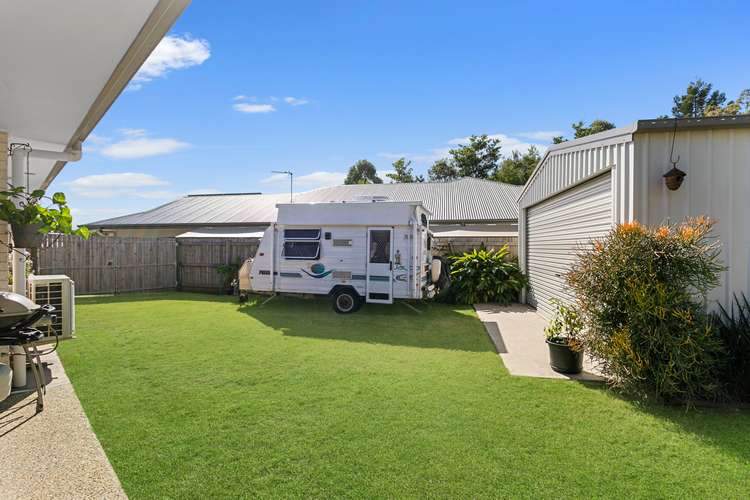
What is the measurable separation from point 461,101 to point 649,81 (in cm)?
564

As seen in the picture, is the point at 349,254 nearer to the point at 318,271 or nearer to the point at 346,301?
the point at 318,271

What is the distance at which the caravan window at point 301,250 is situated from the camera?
9.49 meters

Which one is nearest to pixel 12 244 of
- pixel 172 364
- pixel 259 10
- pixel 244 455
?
pixel 172 364

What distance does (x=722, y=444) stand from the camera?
323cm

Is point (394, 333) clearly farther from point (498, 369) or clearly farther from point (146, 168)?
point (146, 168)

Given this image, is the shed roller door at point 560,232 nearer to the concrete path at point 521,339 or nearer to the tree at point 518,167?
the concrete path at point 521,339

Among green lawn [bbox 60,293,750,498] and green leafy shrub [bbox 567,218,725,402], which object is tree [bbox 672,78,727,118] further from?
green lawn [bbox 60,293,750,498]

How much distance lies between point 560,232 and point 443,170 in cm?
3358

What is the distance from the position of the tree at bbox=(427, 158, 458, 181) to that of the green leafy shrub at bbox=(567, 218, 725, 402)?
35.9 m

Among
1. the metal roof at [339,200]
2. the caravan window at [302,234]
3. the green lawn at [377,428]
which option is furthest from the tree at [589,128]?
the green lawn at [377,428]

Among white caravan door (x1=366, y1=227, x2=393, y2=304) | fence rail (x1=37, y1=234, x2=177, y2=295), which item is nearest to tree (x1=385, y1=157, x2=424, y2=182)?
fence rail (x1=37, y1=234, x2=177, y2=295)

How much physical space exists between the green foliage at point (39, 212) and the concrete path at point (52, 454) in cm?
179

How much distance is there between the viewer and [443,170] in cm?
4041

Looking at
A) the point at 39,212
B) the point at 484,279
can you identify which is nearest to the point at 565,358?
the point at 484,279
